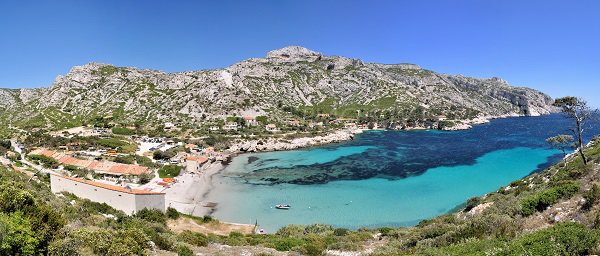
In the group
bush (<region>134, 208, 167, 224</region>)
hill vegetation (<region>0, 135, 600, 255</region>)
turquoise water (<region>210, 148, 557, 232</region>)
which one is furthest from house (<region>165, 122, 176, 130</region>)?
hill vegetation (<region>0, 135, 600, 255</region>)

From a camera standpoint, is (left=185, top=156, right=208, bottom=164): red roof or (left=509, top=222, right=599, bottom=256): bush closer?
(left=509, top=222, right=599, bottom=256): bush

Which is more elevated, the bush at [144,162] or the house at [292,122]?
the house at [292,122]

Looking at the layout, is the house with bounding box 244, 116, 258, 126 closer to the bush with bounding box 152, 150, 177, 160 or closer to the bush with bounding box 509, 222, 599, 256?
the bush with bounding box 152, 150, 177, 160

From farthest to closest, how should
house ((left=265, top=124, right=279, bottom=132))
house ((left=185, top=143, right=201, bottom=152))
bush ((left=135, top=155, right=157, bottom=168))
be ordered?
house ((left=265, top=124, right=279, bottom=132))
house ((left=185, top=143, right=201, bottom=152))
bush ((left=135, top=155, right=157, bottom=168))

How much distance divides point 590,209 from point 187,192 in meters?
41.3

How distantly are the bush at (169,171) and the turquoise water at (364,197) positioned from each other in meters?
6.95

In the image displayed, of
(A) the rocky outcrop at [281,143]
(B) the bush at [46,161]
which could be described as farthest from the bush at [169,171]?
(A) the rocky outcrop at [281,143]

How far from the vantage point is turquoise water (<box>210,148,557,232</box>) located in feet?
108

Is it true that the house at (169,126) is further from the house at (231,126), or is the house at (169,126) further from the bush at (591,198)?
the bush at (591,198)

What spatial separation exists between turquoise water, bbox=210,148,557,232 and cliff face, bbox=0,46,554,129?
2959 inches

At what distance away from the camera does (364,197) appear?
4044 cm

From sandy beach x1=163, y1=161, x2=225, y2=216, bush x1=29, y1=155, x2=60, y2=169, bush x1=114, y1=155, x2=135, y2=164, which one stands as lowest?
sandy beach x1=163, y1=161, x2=225, y2=216

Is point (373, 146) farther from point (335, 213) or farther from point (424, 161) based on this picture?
point (335, 213)

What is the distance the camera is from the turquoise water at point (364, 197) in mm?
33062
